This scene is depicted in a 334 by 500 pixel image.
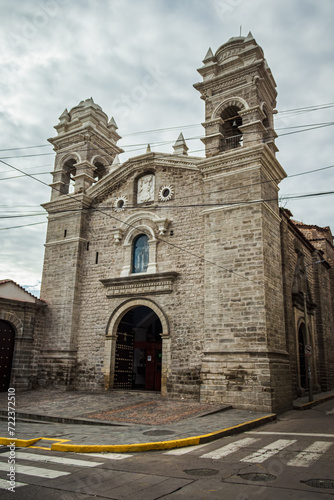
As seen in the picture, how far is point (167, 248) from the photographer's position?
16.0m

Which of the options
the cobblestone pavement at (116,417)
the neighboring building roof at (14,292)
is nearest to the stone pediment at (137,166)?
the neighboring building roof at (14,292)

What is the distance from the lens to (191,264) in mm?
15031

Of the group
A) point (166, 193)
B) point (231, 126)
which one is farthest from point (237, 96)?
point (166, 193)

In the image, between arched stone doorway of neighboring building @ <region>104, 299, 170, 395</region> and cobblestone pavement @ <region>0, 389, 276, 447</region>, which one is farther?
arched stone doorway of neighboring building @ <region>104, 299, 170, 395</region>

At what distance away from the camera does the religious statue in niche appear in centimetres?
1743

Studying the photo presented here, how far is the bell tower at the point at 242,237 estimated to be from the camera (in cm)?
1254

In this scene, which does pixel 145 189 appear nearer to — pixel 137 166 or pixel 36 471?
pixel 137 166

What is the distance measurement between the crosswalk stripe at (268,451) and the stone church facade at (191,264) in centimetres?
413

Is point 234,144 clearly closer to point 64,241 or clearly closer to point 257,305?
point 257,305

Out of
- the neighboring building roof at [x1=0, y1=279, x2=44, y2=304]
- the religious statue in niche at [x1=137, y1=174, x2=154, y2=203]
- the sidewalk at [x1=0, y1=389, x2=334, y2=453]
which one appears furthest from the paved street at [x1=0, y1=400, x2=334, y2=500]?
the religious statue in niche at [x1=137, y1=174, x2=154, y2=203]

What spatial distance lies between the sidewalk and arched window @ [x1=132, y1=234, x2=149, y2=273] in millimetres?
4992

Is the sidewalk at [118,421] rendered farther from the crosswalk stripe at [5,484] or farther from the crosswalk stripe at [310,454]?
the crosswalk stripe at [5,484]

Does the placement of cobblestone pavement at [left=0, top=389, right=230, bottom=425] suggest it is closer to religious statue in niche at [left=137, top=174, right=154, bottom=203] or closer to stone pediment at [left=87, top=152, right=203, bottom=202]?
religious statue in niche at [left=137, top=174, right=154, bottom=203]

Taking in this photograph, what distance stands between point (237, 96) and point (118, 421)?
12780mm
